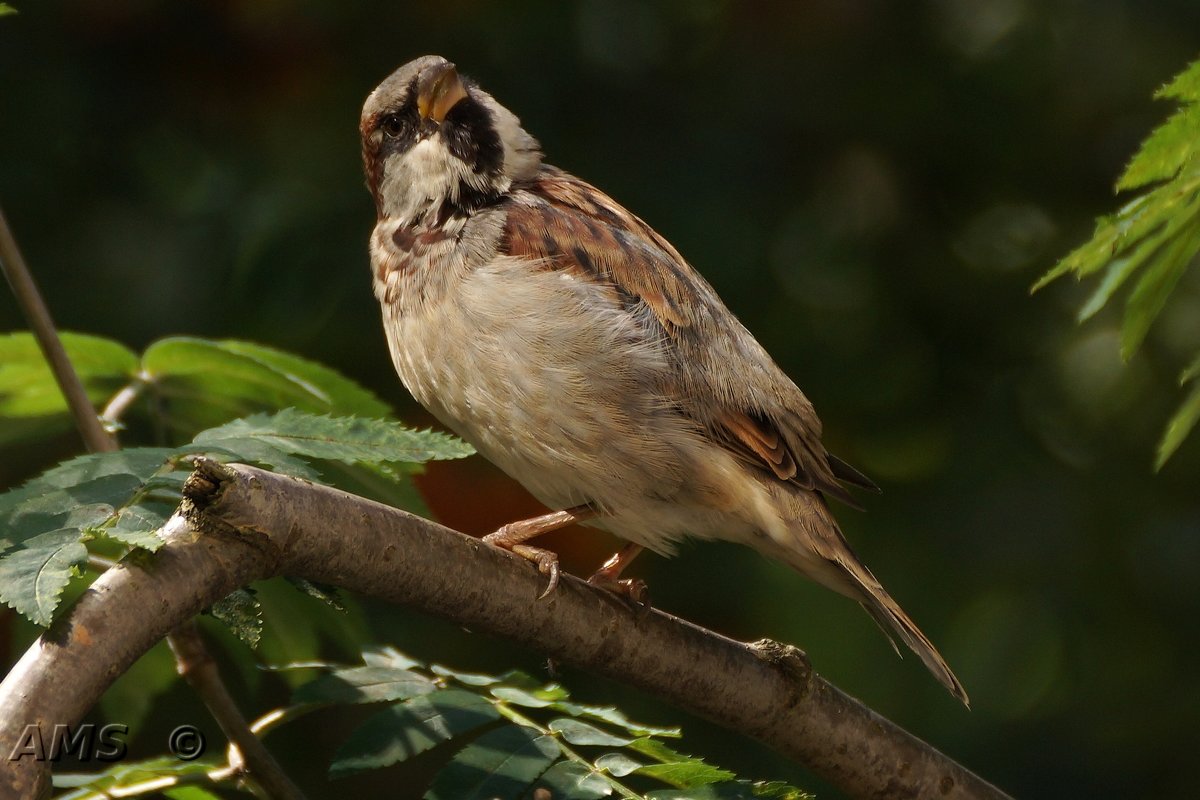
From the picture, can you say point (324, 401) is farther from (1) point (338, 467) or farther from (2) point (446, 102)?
(2) point (446, 102)

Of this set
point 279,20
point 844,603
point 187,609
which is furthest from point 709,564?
point 187,609

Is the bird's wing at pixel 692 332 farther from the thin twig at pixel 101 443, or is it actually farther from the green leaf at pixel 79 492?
the green leaf at pixel 79 492

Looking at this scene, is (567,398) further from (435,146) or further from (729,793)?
(729,793)

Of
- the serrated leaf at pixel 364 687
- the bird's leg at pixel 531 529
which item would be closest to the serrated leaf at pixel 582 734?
the serrated leaf at pixel 364 687

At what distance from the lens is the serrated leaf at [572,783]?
1.82 meters

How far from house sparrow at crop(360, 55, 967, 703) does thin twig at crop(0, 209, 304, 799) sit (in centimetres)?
63

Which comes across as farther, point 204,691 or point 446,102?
point 446,102

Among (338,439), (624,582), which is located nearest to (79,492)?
(338,439)

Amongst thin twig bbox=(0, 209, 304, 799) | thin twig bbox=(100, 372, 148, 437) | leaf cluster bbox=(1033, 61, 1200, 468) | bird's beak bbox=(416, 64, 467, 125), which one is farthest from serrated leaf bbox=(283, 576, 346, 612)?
bird's beak bbox=(416, 64, 467, 125)

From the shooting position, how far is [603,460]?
103 inches

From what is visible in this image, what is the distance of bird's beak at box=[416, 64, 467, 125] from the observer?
2.92 metres

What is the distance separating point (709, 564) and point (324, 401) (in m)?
1.76

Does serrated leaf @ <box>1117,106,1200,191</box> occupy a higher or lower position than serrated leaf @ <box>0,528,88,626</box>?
higher

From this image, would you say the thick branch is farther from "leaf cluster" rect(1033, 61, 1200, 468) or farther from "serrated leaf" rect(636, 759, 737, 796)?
"leaf cluster" rect(1033, 61, 1200, 468)
